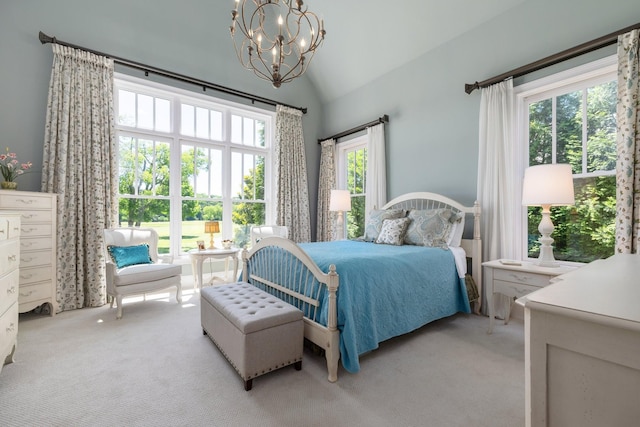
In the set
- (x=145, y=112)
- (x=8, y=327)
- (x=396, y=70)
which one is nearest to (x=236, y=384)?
(x=8, y=327)

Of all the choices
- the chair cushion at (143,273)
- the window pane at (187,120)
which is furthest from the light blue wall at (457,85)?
the chair cushion at (143,273)

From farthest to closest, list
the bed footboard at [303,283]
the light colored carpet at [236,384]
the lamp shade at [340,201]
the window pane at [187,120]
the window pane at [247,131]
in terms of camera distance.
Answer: the window pane at [247,131]
the lamp shade at [340,201]
the window pane at [187,120]
the bed footboard at [303,283]
the light colored carpet at [236,384]

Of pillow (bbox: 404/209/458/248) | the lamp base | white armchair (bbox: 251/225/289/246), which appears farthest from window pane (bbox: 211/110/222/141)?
the lamp base

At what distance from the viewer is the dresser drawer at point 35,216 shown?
2.84 meters

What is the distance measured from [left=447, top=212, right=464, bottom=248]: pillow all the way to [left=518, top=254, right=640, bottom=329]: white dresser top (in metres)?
2.00

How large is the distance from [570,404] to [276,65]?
2.30 metres

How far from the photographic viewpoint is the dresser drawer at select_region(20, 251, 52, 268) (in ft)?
9.28

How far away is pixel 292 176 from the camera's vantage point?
5262 mm

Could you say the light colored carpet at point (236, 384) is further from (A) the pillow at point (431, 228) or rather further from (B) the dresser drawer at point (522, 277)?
(A) the pillow at point (431, 228)

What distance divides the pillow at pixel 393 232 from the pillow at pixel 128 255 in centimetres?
280

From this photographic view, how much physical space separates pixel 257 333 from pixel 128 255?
237 cm

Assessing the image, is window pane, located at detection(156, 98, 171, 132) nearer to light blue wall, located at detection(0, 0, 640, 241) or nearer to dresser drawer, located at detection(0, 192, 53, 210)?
light blue wall, located at detection(0, 0, 640, 241)

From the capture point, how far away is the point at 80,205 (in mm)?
3389

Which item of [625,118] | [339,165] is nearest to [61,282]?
[339,165]
